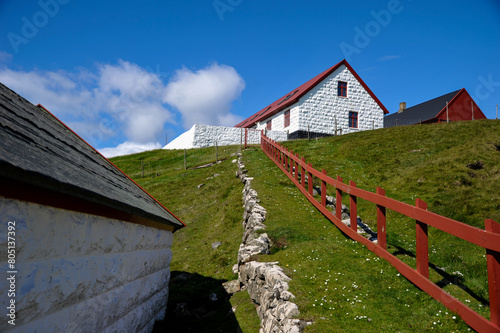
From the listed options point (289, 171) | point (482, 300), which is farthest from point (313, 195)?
point (482, 300)

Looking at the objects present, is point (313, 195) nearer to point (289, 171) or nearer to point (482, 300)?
point (289, 171)

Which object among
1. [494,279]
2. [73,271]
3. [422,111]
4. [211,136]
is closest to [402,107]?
[422,111]

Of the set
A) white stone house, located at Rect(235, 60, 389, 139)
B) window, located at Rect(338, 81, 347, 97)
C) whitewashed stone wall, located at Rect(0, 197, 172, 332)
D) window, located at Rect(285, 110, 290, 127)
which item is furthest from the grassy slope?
window, located at Rect(338, 81, 347, 97)

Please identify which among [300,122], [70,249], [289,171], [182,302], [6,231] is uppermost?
[300,122]

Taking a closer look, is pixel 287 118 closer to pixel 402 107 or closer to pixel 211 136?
pixel 211 136

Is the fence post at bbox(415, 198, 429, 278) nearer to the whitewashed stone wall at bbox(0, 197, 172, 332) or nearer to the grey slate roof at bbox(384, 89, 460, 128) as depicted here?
the whitewashed stone wall at bbox(0, 197, 172, 332)

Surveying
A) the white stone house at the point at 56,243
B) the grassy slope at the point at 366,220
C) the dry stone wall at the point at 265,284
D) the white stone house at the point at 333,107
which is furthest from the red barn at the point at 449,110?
the white stone house at the point at 56,243

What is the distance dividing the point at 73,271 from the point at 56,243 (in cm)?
48

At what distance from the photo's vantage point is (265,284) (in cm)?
611

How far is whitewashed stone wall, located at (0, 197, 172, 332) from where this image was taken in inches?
105

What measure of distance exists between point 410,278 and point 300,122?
26291mm

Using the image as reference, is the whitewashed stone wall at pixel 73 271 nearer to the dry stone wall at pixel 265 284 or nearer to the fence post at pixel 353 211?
the dry stone wall at pixel 265 284

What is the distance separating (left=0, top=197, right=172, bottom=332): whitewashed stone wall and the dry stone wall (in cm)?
234

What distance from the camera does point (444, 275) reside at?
17.6ft
